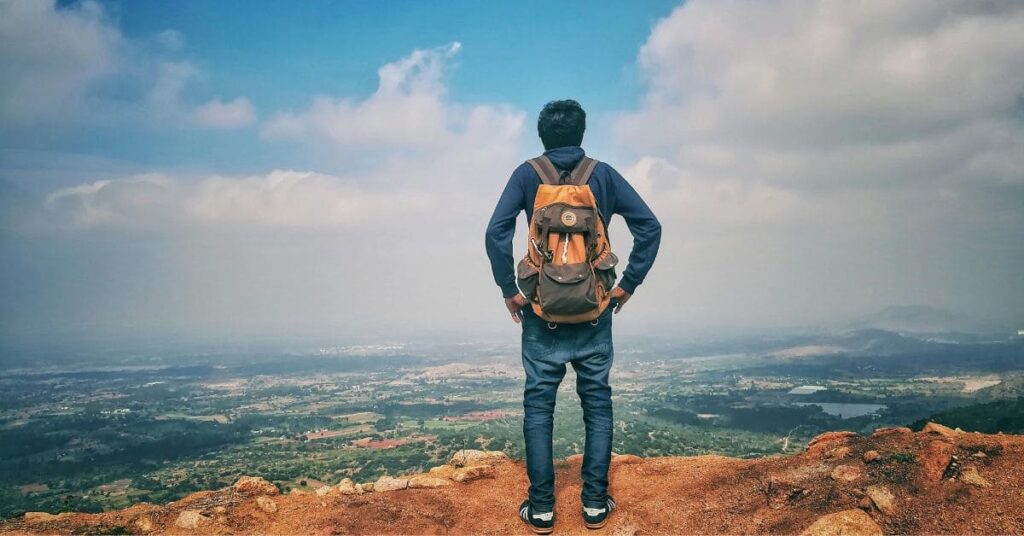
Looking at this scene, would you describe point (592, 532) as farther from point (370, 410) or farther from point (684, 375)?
point (684, 375)

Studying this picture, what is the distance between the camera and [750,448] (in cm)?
3512

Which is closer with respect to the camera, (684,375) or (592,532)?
(592,532)

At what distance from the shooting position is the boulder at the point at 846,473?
4.44 metres

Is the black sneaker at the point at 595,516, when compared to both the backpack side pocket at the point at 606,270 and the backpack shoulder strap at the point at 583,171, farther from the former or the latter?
the backpack shoulder strap at the point at 583,171

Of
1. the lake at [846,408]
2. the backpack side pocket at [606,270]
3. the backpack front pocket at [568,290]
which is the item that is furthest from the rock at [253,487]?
the lake at [846,408]

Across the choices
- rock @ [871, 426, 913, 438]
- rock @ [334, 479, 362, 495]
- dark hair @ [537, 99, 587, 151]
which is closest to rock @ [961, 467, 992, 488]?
rock @ [871, 426, 913, 438]

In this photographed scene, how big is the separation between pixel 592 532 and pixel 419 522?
5.36 ft

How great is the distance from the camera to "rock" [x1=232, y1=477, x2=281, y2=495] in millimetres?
5555

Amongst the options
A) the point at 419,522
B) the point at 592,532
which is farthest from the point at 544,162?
the point at 419,522

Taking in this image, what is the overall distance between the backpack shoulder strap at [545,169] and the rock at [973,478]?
13.7ft

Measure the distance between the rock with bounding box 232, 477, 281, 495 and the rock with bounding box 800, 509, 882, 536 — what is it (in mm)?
5440

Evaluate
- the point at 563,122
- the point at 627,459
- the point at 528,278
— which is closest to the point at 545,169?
the point at 563,122

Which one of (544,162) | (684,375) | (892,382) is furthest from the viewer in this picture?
(684,375)

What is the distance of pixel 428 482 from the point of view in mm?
5852
